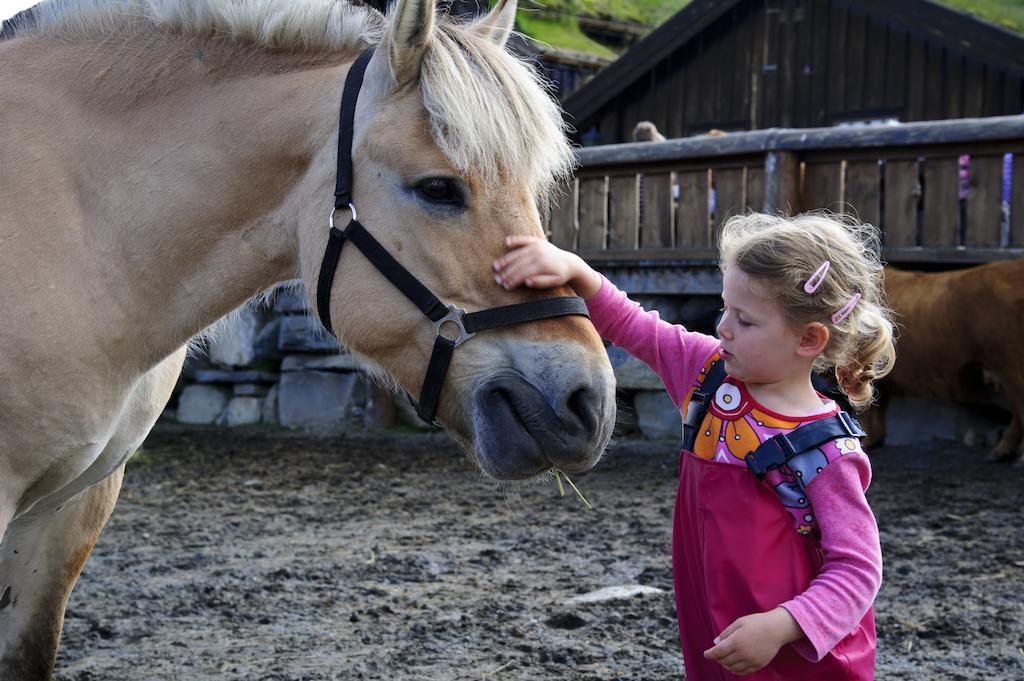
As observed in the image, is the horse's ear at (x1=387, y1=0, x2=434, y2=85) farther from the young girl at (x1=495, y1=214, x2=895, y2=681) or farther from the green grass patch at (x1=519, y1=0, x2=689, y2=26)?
the green grass patch at (x1=519, y1=0, x2=689, y2=26)

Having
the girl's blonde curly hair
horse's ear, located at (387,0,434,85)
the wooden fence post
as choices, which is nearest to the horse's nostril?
the girl's blonde curly hair

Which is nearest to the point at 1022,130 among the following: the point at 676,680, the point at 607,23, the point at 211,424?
the point at 676,680

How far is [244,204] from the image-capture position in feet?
6.11

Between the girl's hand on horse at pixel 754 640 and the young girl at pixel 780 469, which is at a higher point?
the young girl at pixel 780 469

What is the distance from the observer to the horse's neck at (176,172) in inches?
71.7

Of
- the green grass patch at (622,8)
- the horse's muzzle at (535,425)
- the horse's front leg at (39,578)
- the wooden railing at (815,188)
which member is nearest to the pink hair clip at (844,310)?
the horse's muzzle at (535,425)

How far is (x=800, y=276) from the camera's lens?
157cm

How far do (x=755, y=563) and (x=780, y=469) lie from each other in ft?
0.51

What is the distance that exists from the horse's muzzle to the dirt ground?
1.04 meters

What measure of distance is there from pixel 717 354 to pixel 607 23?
12.7 m

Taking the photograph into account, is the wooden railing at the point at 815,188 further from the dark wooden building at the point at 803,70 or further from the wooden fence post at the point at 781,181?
the dark wooden building at the point at 803,70

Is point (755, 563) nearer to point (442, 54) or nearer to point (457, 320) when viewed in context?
point (457, 320)

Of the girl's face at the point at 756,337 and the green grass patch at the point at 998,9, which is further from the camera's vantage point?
the green grass patch at the point at 998,9

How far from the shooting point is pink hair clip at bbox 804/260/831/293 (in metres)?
1.54
